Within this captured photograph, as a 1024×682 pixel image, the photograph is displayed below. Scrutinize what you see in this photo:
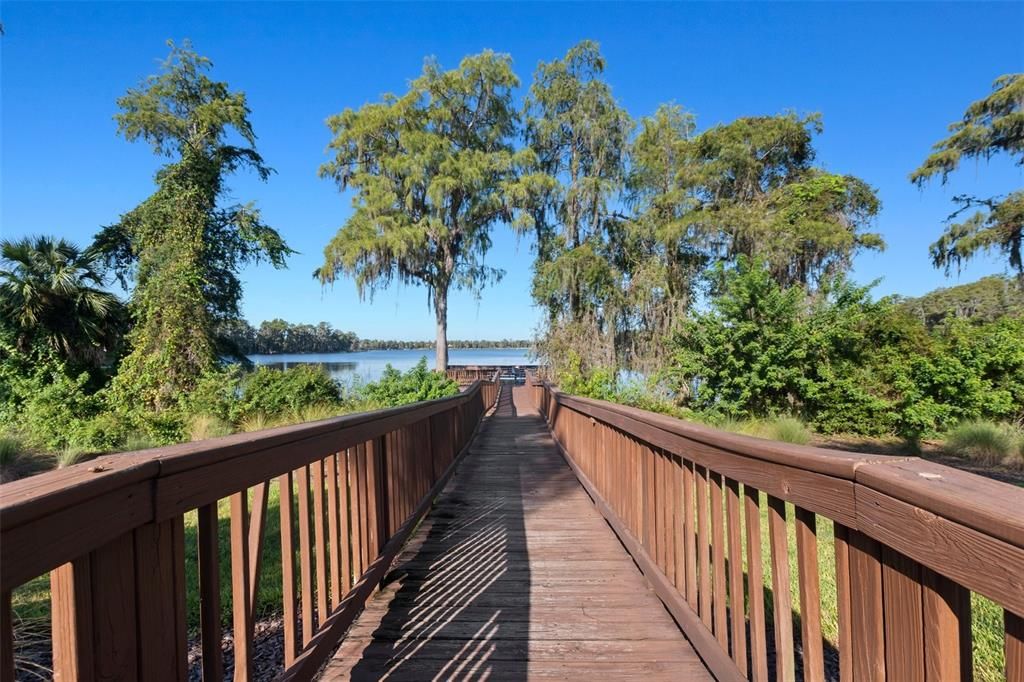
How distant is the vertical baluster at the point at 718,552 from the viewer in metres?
1.99

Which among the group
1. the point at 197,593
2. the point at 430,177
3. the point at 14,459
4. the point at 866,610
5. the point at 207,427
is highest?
the point at 430,177

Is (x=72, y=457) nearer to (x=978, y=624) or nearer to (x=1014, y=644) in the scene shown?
(x=1014, y=644)

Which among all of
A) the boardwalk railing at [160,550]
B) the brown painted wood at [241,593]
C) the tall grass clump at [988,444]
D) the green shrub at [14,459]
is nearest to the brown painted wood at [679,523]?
the boardwalk railing at [160,550]

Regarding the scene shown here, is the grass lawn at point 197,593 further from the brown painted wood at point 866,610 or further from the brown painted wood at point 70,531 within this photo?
the brown painted wood at point 866,610

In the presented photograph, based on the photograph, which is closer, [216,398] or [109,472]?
[109,472]

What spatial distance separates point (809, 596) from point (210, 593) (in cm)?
165

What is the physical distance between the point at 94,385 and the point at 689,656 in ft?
61.3

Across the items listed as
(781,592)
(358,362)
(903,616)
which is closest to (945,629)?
(903,616)

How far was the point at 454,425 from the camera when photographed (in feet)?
21.7

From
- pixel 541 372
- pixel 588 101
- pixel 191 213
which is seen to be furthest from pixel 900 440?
pixel 191 213

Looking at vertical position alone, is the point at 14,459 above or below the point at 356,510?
below

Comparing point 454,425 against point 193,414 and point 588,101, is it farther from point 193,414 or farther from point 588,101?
point 588,101

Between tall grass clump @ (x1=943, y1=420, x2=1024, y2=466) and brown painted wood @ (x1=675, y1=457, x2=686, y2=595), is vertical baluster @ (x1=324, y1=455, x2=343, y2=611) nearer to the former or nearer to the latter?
brown painted wood @ (x1=675, y1=457, x2=686, y2=595)

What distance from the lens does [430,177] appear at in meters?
19.2
